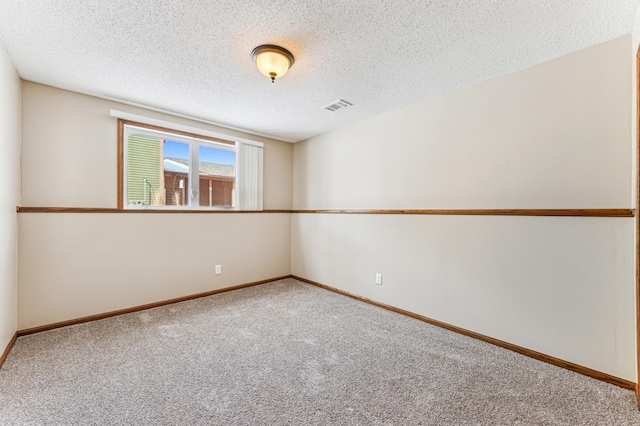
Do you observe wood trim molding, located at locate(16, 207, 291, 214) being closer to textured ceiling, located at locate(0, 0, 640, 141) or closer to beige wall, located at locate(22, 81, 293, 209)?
beige wall, located at locate(22, 81, 293, 209)

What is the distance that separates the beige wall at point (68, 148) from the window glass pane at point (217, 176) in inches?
32.5

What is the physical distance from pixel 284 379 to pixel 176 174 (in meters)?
2.79

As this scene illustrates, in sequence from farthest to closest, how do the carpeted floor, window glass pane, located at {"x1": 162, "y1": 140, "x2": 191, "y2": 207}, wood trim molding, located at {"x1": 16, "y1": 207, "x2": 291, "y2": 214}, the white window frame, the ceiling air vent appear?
window glass pane, located at {"x1": 162, "y1": 140, "x2": 191, "y2": 207} < the white window frame < the ceiling air vent < wood trim molding, located at {"x1": 16, "y1": 207, "x2": 291, "y2": 214} < the carpeted floor

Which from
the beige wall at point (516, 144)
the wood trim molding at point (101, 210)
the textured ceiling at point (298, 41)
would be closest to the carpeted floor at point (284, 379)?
the wood trim molding at point (101, 210)

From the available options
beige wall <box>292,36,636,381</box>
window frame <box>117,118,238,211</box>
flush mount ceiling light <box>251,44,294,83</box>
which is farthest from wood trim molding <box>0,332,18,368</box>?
beige wall <box>292,36,636,381</box>

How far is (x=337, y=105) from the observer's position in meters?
3.05

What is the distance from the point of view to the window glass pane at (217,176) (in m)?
3.75

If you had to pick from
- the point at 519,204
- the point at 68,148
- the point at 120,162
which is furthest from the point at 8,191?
the point at 519,204

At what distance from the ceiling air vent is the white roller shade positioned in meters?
1.48

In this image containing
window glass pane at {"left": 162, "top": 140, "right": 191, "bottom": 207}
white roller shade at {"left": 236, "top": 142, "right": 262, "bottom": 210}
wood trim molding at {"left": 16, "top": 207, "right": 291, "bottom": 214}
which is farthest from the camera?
white roller shade at {"left": 236, "top": 142, "right": 262, "bottom": 210}

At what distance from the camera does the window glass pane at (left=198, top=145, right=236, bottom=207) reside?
3748mm

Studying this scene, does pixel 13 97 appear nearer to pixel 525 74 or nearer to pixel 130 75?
pixel 130 75

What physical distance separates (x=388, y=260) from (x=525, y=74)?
2.09 metres

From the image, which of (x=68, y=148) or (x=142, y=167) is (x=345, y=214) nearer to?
(x=142, y=167)
